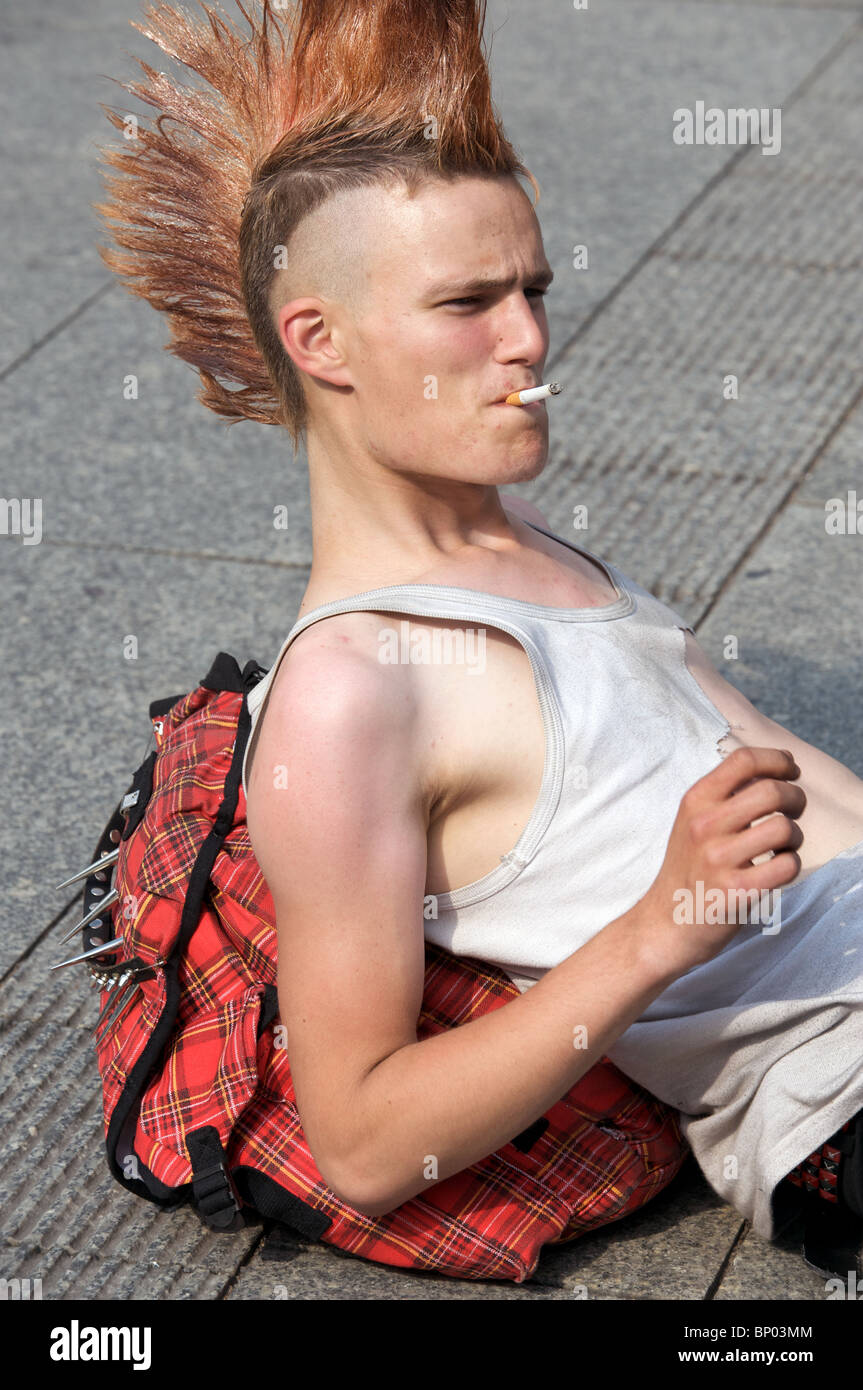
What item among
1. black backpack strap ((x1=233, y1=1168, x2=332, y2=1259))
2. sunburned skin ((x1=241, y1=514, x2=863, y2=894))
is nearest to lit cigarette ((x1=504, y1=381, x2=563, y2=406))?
sunburned skin ((x1=241, y1=514, x2=863, y2=894))

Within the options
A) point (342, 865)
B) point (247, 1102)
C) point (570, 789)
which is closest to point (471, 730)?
point (570, 789)

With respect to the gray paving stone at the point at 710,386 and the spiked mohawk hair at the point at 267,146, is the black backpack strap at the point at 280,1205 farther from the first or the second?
the gray paving stone at the point at 710,386

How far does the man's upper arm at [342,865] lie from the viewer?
202cm

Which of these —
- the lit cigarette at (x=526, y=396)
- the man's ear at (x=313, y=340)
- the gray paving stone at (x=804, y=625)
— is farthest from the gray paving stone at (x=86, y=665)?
the lit cigarette at (x=526, y=396)

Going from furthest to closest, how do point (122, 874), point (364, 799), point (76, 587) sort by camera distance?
point (76, 587) < point (122, 874) < point (364, 799)

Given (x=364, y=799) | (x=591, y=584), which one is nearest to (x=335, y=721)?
(x=364, y=799)

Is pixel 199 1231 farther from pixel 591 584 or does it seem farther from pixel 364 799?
pixel 591 584

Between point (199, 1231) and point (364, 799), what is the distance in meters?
0.88

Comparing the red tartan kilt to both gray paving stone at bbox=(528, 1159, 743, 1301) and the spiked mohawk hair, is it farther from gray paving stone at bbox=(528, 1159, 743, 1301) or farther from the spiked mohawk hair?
the spiked mohawk hair

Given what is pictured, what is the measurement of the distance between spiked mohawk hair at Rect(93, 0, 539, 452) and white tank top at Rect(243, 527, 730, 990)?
0.45 m

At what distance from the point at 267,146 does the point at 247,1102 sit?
132 centimetres

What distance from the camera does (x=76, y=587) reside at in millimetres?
4207

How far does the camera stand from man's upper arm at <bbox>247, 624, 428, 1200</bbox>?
2023mm
